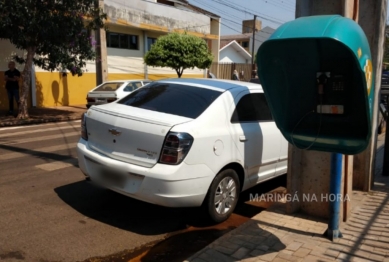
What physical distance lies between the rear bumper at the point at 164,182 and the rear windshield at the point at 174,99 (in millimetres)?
679

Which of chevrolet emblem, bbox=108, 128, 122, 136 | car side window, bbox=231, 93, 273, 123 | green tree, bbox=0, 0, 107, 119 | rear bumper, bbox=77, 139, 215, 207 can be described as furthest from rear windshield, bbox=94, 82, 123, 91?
rear bumper, bbox=77, 139, 215, 207

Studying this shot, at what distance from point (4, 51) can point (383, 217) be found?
49.8 ft

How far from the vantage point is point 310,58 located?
3512 mm

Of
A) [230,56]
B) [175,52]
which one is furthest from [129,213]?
[230,56]

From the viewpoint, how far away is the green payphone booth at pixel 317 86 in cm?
298

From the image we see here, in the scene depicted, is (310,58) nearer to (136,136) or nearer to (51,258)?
(136,136)

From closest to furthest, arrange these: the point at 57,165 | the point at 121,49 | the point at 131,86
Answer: the point at 57,165, the point at 131,86, the point at 121,49

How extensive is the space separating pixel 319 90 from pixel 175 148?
1.51m

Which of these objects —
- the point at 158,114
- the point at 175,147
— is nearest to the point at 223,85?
the point at 158,114

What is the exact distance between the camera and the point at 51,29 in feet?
39.2

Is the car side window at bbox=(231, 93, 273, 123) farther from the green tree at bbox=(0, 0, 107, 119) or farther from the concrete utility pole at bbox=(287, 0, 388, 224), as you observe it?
the green tree at bbox=(0, 0, 107, 119)

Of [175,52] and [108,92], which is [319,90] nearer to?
[108,92]

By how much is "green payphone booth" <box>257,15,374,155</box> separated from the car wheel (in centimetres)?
102

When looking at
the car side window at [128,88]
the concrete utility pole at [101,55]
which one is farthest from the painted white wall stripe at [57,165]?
the concrete utility pole at [101,55]
